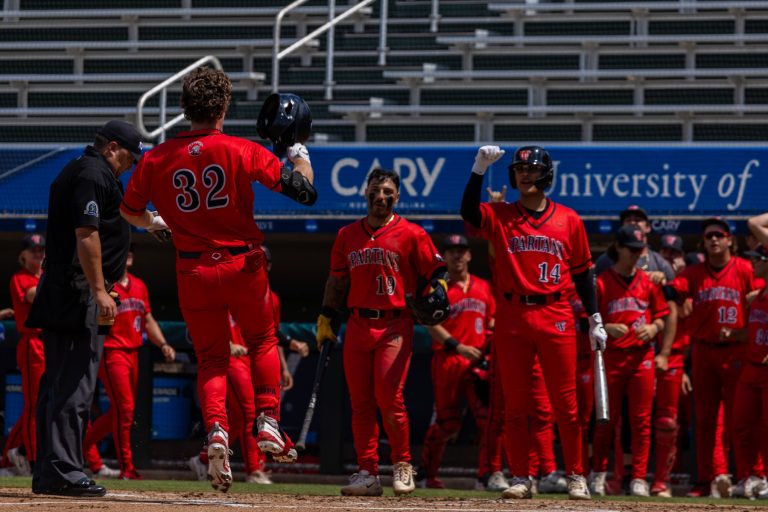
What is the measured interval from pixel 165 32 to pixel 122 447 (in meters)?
6.85

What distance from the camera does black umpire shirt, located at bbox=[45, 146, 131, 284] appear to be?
6.20 metres

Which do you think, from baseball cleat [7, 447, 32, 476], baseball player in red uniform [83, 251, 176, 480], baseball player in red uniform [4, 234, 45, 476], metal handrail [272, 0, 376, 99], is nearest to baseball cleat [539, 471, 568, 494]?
baseball player in red uniform [83, 251, 176, 480]

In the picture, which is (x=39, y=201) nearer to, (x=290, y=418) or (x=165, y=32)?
(x=290, y=418)

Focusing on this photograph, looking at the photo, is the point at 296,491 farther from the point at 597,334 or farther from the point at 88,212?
the point at 88,212

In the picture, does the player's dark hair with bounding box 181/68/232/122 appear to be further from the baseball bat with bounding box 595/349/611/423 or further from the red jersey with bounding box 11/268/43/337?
the red jersey with bounding box 11/268/43/337

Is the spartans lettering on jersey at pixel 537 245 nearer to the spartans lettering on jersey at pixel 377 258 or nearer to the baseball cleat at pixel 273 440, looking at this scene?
the spartans lettering on jersey at pixel 377 258

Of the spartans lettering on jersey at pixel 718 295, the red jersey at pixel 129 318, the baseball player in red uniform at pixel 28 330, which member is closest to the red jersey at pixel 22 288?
the baseball player in red uniform at pixel 28 330

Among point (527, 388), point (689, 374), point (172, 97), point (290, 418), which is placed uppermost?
point (172, 97)

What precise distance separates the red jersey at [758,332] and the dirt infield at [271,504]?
229 cm

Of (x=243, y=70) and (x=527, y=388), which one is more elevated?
(x=243, y=70)

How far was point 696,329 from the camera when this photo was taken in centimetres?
936

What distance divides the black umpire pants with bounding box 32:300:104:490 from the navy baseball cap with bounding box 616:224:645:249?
12.6 ft

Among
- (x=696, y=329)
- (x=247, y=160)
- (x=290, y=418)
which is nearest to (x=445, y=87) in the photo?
(x=290, y=418)

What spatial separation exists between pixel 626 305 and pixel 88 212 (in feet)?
13.2
